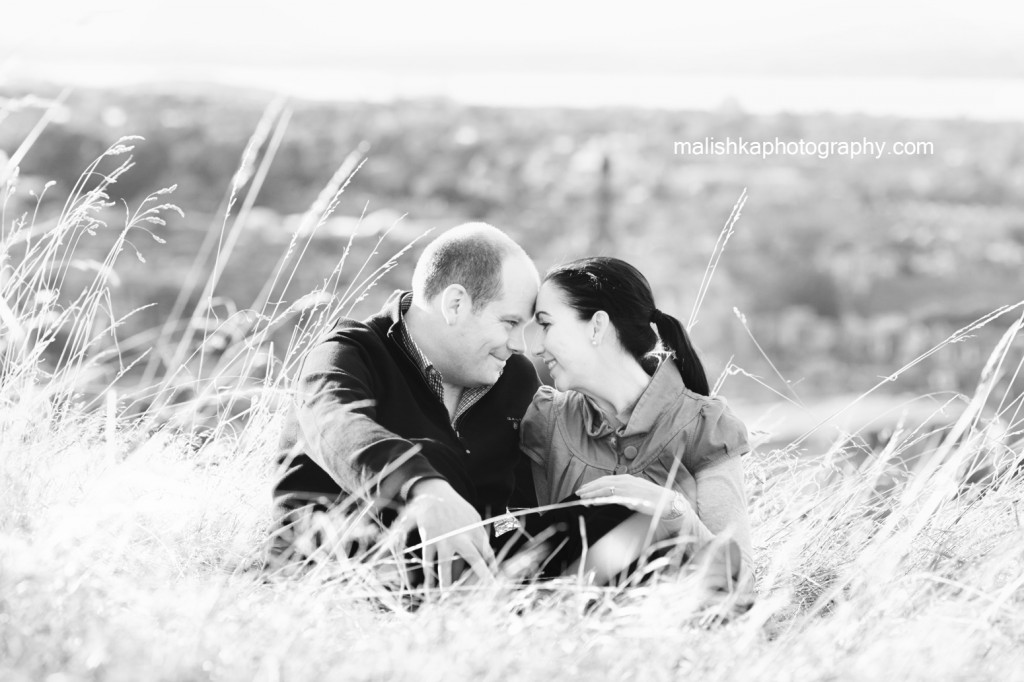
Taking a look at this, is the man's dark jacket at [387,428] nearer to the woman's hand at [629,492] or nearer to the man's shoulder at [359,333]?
the man's shoulder at [359,333]

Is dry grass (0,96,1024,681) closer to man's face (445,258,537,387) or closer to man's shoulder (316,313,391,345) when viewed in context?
man's shoulder (316,313,391,345)

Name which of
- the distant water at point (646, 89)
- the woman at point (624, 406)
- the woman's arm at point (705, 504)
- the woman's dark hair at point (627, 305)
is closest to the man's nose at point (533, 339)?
the woman at point (624, 406)

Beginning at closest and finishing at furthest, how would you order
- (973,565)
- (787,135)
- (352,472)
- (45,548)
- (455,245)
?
(45,548)
(352,472)
(973,565)
(455,245)
(787,135)

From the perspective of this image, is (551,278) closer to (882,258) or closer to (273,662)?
(273,662)

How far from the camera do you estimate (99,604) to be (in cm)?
192

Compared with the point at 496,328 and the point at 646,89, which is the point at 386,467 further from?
the point at 646,89

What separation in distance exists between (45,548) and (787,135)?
32.6 metres

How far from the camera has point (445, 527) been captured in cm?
219

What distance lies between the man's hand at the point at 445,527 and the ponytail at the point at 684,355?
2.43ft

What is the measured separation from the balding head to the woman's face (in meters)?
0.13

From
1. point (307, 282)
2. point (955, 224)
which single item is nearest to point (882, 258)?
point (955, 224)

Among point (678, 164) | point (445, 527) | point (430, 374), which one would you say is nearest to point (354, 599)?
point (445, 527)

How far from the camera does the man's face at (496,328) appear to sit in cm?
275

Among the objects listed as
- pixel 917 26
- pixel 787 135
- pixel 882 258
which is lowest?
pixel 882 258
